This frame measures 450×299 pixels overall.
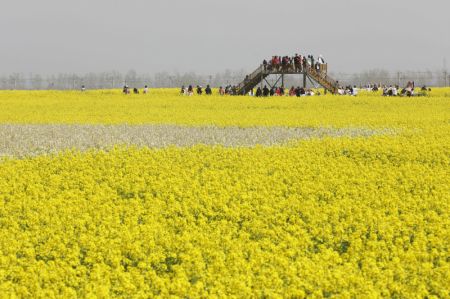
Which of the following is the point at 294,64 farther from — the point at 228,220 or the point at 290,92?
the point at 228,220

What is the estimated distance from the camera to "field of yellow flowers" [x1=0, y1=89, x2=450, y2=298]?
7754 millimetres

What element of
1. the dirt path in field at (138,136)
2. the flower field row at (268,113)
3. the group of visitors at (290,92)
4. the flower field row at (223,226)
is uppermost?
the group of visitors at (290,92)

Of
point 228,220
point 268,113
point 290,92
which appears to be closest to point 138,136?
point 228,220

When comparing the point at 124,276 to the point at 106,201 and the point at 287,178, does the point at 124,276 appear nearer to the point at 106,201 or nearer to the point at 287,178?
the point at 106,201

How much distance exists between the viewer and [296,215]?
→ 11227 mm

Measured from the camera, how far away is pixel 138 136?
22.4 metres

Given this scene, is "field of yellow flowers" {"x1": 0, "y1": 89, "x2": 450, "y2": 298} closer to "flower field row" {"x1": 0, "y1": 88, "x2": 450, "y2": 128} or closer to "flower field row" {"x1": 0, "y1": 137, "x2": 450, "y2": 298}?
"flower field row" {"x1": 0, "y1": 137, "x2": 450, "y2": 298}

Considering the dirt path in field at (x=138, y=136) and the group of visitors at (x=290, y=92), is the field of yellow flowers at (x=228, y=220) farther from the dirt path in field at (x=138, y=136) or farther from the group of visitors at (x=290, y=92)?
the group of visitors at (x=290, y=92)

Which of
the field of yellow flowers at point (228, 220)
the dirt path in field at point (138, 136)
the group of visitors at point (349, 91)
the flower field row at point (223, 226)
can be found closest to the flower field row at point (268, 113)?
the dirt path in field at point (138, 136)

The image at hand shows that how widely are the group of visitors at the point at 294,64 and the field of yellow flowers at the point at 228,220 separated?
34.7 m

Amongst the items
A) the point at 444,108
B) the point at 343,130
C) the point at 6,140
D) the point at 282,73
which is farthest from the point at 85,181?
the point at 282,73

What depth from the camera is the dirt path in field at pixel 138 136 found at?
64.6ft

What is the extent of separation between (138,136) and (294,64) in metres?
34.8

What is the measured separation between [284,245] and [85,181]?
5861mm
